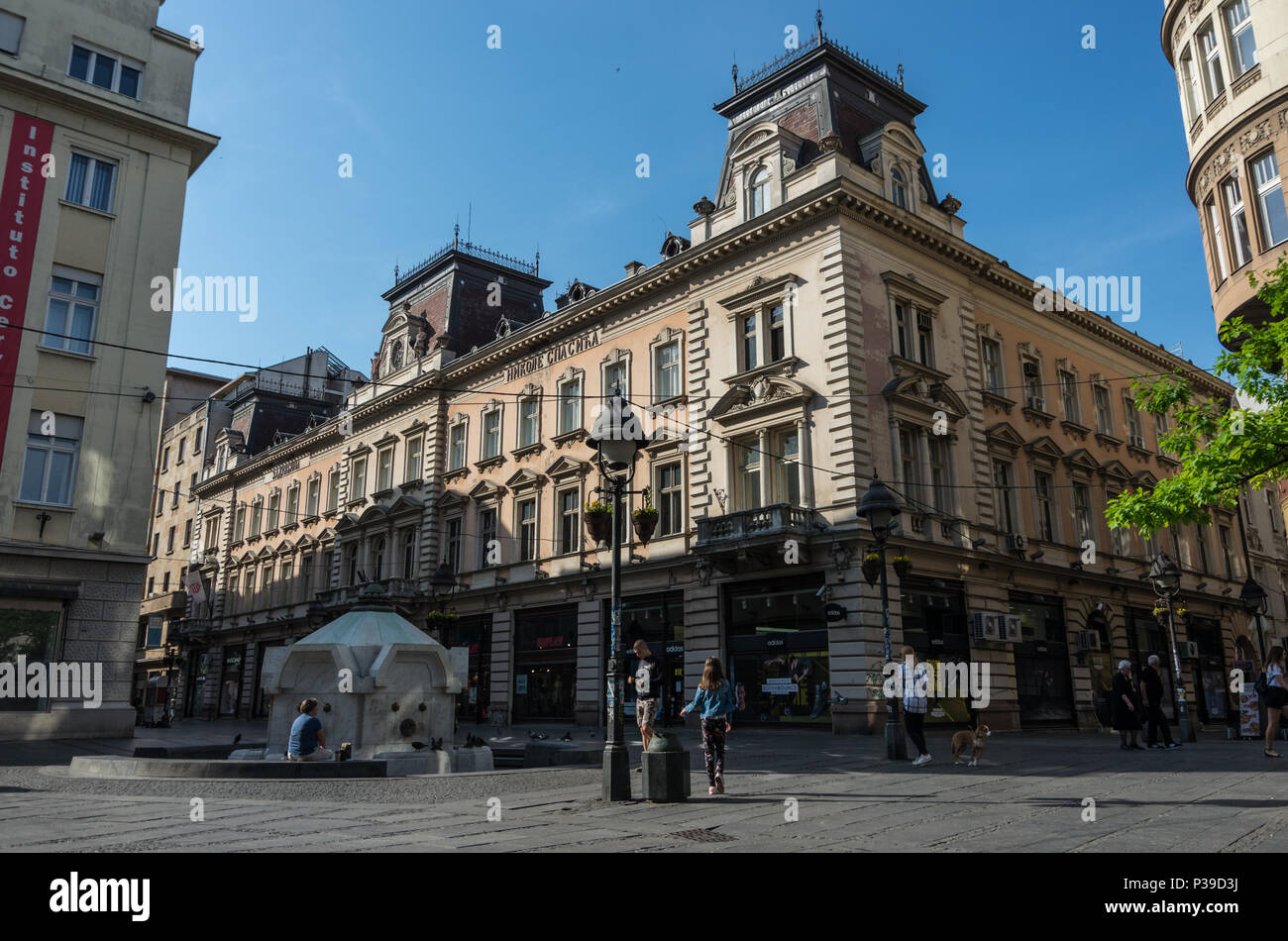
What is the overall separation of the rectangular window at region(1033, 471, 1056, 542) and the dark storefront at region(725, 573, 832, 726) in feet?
34.3

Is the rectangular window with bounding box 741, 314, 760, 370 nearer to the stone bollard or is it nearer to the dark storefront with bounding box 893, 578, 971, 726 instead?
the dark storefront with bounding box 893, 578, 971, 726

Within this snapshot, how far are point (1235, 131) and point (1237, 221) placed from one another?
2.11m

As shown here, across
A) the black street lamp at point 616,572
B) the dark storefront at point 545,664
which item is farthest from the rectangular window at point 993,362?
the black street lamp at point 616,572

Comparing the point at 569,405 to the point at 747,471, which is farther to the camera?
the point at 569,405

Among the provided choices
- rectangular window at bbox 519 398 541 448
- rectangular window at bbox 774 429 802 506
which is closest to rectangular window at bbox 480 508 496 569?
rectangular window at bbox 519 398 541 448

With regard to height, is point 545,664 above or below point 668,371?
below

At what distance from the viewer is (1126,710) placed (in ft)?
61.4

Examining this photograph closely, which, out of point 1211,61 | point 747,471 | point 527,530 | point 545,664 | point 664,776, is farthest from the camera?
point 527,530

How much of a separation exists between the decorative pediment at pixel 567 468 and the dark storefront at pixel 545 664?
185 inches

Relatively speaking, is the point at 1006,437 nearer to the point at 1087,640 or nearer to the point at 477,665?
the point at 1087,640

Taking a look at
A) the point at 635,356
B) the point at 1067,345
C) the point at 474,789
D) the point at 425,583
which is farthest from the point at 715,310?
the point at 474,789

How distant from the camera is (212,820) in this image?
8969mm

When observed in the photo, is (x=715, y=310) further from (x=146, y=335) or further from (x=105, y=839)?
(x=105, y=839)

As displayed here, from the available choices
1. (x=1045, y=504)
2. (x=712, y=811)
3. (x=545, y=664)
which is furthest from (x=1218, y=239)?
(x=545, y=664)
